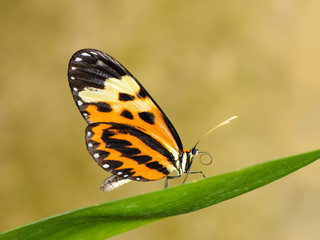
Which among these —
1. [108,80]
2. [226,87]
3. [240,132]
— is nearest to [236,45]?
[226,87]

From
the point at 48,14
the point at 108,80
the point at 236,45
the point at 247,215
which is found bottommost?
the point at 247,215

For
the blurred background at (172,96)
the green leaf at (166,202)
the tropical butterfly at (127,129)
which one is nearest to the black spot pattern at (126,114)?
the tropical butterfly at (127,129)

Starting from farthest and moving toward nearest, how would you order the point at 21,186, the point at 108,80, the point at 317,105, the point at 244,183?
1. the point at 21,186
2. the point at 317,105
3. the point at 108,80
4. the point at 244,183

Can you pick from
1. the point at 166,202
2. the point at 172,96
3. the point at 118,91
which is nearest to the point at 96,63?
the point at 118,91

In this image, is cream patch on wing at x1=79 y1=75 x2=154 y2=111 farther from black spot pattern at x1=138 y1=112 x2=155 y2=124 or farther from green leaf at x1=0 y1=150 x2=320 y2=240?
green leaf at x1=0 y1=150 x2=320 y2=240

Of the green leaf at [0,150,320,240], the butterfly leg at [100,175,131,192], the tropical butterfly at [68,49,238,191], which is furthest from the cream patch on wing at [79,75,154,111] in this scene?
the green leaf at [0,150,320,240]

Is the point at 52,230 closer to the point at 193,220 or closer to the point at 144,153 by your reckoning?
the point at 144,153

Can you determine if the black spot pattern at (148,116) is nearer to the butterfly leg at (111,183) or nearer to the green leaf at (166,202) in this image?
the butterfly leg at (111,183)

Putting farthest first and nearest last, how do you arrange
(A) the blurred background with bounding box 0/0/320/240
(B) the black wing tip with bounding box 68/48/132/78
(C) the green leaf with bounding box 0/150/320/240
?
(A) the blurred background with bounding box 0/0/320/240 → (B) the black wing tip with bounding box 68/48/132/78 → (C) the green leaf with bounding box 0/150/320/240
